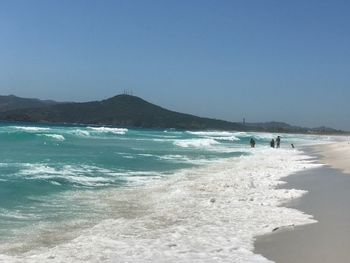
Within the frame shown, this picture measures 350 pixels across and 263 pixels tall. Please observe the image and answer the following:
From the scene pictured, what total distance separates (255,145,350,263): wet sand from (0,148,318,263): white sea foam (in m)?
0.32

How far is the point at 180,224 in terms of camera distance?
33.7 feet

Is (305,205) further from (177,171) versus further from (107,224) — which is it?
(177,171)

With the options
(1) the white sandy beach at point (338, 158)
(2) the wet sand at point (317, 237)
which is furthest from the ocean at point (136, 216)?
(1) the white sandy beach at point (338, 158)

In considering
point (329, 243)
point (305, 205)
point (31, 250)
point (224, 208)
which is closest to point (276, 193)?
point (305, 205)

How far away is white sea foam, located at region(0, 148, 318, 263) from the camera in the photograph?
7764 millimetres

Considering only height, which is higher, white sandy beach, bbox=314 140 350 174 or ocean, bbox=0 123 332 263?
white sandy beach, bbox=314 140 350 174

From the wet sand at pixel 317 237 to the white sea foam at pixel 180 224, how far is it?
316 millimetres

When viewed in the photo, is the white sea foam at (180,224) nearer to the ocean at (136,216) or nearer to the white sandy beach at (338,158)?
the ocean at (136,216)

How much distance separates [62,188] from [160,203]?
4.21 metres

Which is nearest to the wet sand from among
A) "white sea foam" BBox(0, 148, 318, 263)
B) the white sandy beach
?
"white sea foam" BBox(0, 148, 318, 263)

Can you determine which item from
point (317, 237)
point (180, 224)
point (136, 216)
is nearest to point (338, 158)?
point (136, 216)

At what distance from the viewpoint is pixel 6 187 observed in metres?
15.3

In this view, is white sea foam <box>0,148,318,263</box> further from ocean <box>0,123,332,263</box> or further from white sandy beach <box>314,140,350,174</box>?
white sandy beach <box>314,140,350,174</box>

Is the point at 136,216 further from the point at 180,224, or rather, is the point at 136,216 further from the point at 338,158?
the point at 338,158
